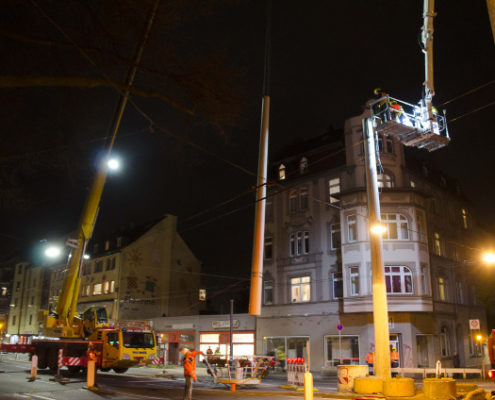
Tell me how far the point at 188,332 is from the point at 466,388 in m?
27.6

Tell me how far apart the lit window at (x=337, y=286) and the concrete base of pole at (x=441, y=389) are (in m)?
16.8

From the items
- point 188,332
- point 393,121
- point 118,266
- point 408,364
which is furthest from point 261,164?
point 118,266

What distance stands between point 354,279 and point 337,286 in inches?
68.6

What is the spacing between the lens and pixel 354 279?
29797mm

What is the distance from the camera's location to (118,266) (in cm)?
4931

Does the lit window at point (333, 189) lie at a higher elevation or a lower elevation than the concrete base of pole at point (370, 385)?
higher

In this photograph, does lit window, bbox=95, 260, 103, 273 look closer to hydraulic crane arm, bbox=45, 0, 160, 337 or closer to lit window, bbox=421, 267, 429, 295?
hydraulic crane arm, bbox=45, 0, 160, 337

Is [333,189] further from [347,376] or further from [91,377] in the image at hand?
[91,377]

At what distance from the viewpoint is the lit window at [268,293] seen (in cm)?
3516

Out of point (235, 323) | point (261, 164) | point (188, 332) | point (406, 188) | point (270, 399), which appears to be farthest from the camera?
point (188, 332)

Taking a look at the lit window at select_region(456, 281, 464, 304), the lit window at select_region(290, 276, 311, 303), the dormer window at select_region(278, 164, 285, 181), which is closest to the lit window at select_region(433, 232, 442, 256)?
the lit window at select_region(456, 281, 464, 304)

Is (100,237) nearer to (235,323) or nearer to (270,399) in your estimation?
(235,323)

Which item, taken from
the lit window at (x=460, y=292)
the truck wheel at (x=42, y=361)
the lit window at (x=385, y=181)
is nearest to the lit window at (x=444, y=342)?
the lit window at (x=460, y=292)

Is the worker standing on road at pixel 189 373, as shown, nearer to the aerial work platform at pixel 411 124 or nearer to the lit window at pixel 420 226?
the aerial work platform at pixel 411 124
